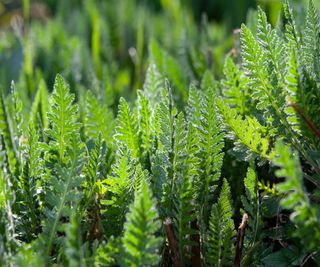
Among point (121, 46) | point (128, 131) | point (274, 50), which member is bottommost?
point (128, 131)

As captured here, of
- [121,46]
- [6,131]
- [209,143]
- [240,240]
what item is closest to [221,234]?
[240,240]

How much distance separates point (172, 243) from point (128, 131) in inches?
10.7

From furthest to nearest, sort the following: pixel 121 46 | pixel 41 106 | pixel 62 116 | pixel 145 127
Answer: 1. pixel 121 46
2. pixel 41 106
3. pixel 145 127
4. pixel 62 116

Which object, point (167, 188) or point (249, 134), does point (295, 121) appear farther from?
point (167, 188)

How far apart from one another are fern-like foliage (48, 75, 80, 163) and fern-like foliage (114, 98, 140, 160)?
9cm

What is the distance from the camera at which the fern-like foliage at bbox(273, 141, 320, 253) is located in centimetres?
80

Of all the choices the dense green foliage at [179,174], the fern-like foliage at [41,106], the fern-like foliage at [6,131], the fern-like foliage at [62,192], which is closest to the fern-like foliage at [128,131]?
the dense green foliage at [179,174]

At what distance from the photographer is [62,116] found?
1105mm

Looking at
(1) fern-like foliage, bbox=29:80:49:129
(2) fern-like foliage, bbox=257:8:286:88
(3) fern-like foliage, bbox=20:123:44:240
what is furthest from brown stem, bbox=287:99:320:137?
(1) fern-like foliage, bbox=29:80:49:129

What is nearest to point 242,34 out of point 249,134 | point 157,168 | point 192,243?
point 249,134

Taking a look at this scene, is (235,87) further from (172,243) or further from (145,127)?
(172,243)

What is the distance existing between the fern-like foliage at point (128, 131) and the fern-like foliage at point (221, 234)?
0.72 feet

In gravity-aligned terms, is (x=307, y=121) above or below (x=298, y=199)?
above

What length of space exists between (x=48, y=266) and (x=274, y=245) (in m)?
0.50
